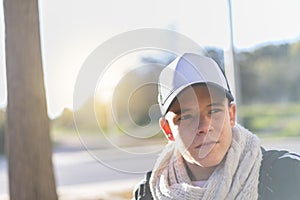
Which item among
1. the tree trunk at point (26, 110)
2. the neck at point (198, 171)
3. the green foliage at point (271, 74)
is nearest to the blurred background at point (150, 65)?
the green foliage at point (271, 74)

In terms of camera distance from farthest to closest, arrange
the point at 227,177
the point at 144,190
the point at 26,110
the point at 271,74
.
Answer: the point at 26,110 → the point at 271,74 → the point at 144,190 → the point at 227,177

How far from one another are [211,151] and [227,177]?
6 centimetres

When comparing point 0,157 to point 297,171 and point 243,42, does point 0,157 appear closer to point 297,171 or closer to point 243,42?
point 243,42

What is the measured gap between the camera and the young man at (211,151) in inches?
29.5

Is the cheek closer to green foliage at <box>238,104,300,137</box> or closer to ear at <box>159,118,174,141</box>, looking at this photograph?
ear at <box>159,118,174,141</box>

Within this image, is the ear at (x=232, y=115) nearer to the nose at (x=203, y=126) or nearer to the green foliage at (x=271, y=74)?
the nose at (x=203, y=126)

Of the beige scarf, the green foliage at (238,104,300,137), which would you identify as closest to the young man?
the beige scarf

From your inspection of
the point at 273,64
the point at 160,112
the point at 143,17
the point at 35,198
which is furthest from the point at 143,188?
the point at 35,198

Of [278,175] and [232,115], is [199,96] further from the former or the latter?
[278,175]

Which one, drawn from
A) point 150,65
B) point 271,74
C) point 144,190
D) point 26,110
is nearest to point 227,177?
point 144,190

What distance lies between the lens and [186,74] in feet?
2.53

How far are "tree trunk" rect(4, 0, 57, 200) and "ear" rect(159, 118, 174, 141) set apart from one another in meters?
1.05

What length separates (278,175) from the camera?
76cm

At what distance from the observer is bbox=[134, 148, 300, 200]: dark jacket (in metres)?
0.75
